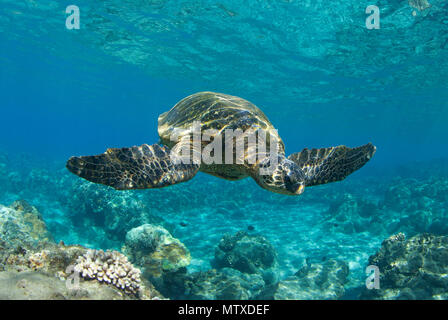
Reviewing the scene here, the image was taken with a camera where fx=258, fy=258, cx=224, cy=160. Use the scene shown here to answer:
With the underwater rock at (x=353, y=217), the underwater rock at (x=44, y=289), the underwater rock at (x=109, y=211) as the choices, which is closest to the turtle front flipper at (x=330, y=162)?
the underwater rock at (x=44, y=289)

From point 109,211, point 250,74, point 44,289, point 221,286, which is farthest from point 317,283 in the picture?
point 250,74

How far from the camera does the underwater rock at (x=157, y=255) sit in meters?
7.13

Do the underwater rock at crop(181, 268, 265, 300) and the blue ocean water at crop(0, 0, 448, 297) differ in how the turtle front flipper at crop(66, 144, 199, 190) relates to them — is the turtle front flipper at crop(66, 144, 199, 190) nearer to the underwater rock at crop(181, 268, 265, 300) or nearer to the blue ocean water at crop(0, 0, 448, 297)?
the underwater rock at crop(181, 268, 265, 300)

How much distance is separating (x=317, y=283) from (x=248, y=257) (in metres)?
2.52

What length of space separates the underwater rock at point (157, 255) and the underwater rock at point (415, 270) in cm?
510

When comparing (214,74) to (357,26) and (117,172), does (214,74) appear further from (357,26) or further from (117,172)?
(117,172)

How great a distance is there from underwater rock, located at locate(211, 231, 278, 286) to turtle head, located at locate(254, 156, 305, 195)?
18.8ft

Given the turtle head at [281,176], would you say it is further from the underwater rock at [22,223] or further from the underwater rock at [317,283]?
the underwater rock at [22,223]

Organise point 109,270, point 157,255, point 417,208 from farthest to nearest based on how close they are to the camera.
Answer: point 417,208 < point 157,255 < point 109,270

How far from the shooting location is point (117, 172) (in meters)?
3.84

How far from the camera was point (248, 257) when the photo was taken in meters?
9.35

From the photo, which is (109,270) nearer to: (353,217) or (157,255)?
(157,255)

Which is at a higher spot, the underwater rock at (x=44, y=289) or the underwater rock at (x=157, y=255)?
the underwater rock at (x=157, y=255)
